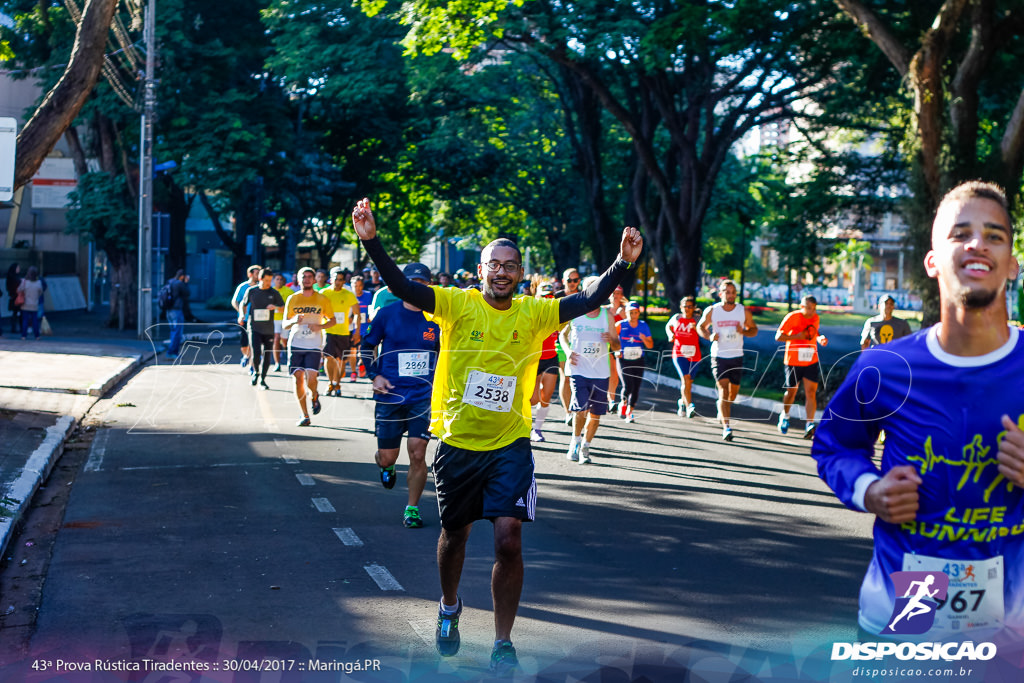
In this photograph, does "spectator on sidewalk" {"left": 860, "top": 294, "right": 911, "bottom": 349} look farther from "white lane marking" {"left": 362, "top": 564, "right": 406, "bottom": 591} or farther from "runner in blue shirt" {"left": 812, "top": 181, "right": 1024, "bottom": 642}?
"runner in blue shirt" {"left": 812, "top": 181, "right": 1024, "bottom": 642}

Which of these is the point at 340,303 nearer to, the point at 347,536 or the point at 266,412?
the point at 266,412

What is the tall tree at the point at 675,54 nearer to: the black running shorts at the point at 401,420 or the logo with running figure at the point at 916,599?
the black running shorts at the point at 401,420

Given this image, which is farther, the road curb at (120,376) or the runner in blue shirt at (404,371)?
the road curb at (120,376)

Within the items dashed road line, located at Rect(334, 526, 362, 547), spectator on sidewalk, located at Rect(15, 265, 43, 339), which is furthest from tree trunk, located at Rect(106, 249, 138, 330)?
dashed road line, located at Rect(334, 526, 362, 547)

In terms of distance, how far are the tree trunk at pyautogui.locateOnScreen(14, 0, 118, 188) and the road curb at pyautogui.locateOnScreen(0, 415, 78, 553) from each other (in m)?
2.94

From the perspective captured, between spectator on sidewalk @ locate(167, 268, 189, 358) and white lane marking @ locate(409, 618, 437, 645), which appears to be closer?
white lane marking @ locate(409, 618, 437, 645)

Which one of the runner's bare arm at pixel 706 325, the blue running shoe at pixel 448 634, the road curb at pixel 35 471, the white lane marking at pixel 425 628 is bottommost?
the road curb at pixel 35 471

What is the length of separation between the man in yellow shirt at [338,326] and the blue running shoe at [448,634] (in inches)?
435

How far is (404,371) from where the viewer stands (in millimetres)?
8891

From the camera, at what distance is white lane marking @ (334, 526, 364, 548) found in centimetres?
798

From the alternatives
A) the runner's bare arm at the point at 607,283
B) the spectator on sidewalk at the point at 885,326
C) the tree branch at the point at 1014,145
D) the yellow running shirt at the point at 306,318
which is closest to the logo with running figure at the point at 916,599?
the runner's bare arm at the point at 607,283

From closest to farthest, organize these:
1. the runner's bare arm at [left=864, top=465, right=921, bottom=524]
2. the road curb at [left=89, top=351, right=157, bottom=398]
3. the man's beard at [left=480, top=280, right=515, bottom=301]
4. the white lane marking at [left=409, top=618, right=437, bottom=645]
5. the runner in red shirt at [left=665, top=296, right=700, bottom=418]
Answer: the runner's bare arm at [left=864, top=465, right=921, bottom=524] < the man's beard at [left=480, top=280, right=515, bottom=301] < the white lane marking at [left=409, top=618, right=437, bottom=645] < the runner in red shirt at [left=665, top=296, right=700, bottom=418] < the road curb at [left=89, top=351, right=157, bottom=398]

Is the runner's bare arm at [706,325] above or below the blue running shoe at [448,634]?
above

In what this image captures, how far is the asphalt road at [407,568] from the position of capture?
548cm
